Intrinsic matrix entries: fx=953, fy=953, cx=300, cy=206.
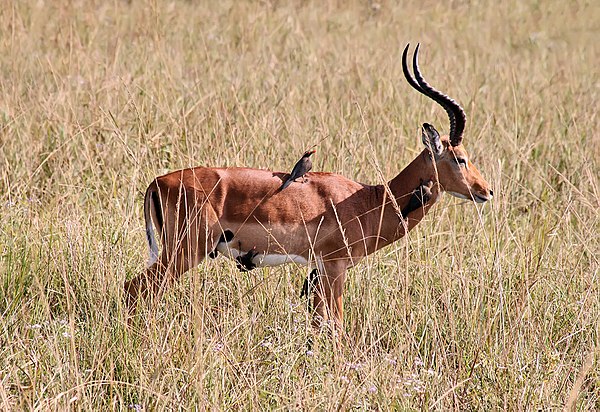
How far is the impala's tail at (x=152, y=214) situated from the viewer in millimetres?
4285

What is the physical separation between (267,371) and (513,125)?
3.64 metres

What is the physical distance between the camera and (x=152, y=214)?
4340mm

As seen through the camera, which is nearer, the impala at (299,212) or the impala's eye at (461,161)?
the impala at (299,212)

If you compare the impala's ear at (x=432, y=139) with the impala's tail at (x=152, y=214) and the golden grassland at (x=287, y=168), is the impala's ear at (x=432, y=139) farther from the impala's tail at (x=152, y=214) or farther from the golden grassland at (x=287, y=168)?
the impala's tail at (x=152, y=214)

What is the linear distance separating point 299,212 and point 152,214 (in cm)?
67

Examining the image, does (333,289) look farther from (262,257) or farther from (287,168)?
(287,168)

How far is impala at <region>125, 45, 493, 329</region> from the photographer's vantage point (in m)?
4.22

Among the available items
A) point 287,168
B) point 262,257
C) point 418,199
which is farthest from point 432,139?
point 287,168

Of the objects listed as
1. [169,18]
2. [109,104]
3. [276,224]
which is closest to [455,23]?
[169,18]

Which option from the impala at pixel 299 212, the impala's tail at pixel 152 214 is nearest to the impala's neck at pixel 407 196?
the impala at pixel 299 212

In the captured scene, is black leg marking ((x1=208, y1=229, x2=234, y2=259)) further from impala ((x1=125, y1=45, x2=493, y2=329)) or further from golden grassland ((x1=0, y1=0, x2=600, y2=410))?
golden grassland ((x1=0, y1=0, x2=600, y2=410))

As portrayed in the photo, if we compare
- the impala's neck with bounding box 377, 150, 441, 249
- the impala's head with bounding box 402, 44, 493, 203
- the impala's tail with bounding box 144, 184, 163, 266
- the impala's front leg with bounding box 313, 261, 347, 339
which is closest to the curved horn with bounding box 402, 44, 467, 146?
the impala's head with bounding box 402, 44, 493, 203

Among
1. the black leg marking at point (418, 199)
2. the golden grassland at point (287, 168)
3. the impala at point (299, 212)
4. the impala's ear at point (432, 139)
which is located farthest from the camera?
the black leg marking at point (418, 199)

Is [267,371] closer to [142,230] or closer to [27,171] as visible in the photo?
[142,230]
